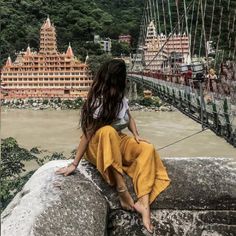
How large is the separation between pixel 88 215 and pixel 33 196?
0.40ft

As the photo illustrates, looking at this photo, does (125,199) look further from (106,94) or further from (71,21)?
(71,21)

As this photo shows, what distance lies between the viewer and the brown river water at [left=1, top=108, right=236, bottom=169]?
12953 millimetres

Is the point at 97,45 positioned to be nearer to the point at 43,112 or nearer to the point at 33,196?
the point at 43,112

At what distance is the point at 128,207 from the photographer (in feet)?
4.11

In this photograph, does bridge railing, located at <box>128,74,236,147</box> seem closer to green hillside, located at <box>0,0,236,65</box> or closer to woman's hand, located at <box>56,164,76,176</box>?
woman's hand, located at <box>56,164,76,176</box>

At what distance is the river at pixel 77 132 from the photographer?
13.0 m

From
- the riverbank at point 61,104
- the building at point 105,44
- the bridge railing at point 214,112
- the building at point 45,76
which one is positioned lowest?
the riverbank at point 61,104

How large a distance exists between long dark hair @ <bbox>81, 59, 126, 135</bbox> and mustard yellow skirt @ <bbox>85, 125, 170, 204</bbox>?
51 millimetres

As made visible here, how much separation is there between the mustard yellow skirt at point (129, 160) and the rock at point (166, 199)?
2 centimetres

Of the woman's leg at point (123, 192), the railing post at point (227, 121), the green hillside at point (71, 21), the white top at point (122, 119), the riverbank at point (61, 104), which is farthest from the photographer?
the green hillside at point (71, 21)

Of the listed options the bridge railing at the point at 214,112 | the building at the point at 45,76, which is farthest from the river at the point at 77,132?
the bridge railing at the point at 214,112

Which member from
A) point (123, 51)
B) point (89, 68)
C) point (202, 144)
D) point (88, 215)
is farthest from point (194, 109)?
point (123, 51)

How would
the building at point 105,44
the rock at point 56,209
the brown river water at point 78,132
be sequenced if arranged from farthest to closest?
the building at point 105,44
the brown river water at point 78,132
the rock at point 56,209

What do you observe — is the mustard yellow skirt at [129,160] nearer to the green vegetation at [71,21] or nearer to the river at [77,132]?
the river at [77,132]
